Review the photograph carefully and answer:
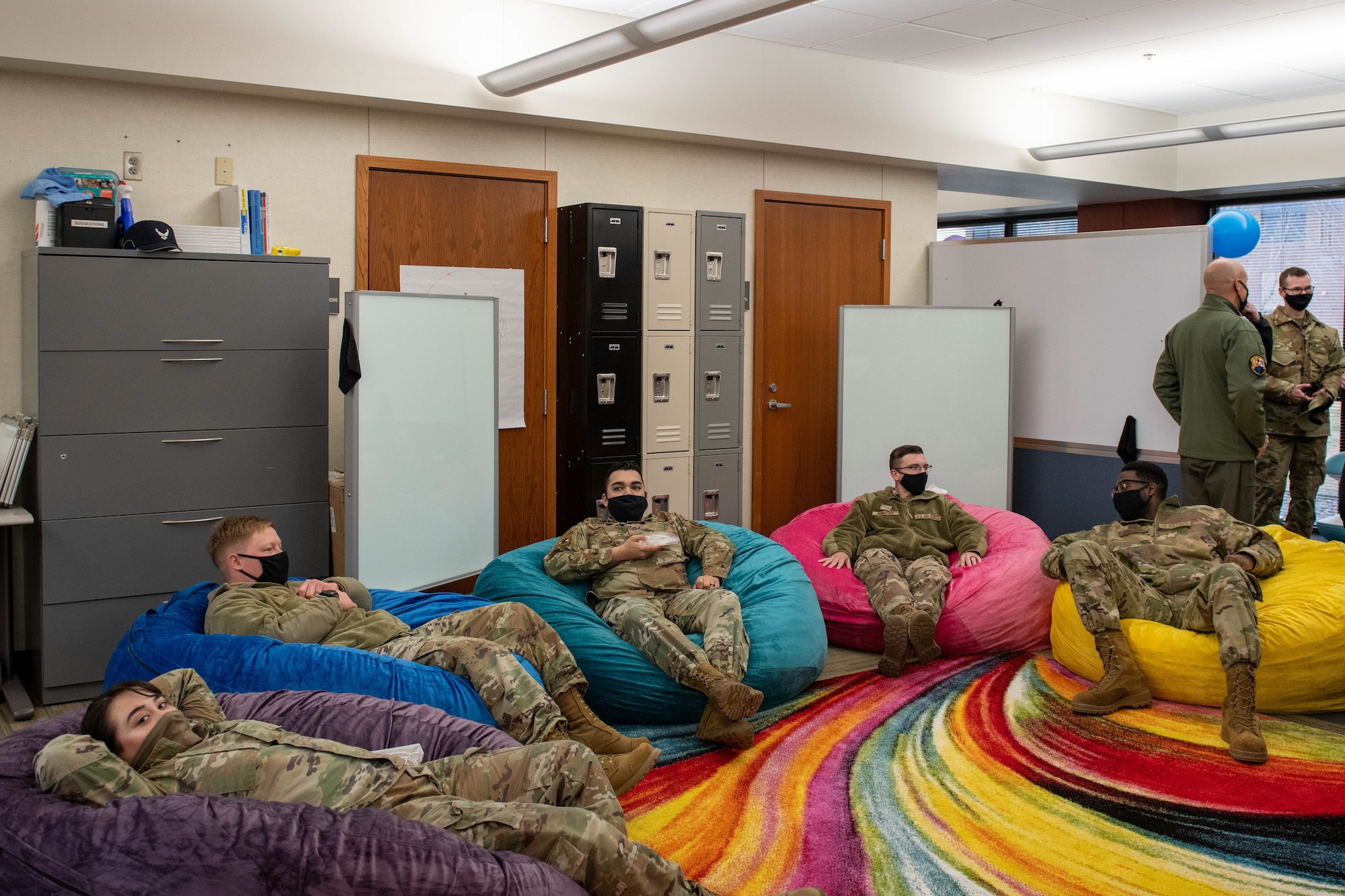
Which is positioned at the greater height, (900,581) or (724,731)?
(900,581)

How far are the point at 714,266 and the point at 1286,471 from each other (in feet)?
10.7

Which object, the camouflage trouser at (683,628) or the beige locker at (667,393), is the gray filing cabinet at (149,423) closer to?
the camouflage trouser at (683,628)

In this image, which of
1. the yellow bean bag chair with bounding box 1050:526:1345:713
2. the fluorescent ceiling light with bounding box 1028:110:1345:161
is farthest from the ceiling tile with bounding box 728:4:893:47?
the yellow bean bag chair with bounding box 1050:526:1345:713

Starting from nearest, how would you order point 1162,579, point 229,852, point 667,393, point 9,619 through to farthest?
point 229,852
point 1162,579
point 9,619
point 667,393

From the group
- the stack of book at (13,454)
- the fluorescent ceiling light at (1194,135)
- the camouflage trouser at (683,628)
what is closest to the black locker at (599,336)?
the camouflage trouser at (683,628)

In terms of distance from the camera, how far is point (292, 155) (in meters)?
4.93

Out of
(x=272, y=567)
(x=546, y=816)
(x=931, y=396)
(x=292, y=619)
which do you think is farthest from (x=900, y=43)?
(x=546, y=816)

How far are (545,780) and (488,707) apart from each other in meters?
0.79

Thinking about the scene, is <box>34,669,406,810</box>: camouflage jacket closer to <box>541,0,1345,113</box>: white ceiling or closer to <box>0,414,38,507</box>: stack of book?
<box>0,414,38,507</box>: stack of book

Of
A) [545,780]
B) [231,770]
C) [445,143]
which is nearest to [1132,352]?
[445,143]

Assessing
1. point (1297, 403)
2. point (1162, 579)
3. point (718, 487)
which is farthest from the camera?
point (718, 487)

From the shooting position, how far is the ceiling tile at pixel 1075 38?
5746mm

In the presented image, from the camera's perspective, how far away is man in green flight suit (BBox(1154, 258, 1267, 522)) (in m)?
4.94

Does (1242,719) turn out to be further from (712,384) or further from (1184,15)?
(1184,15)
